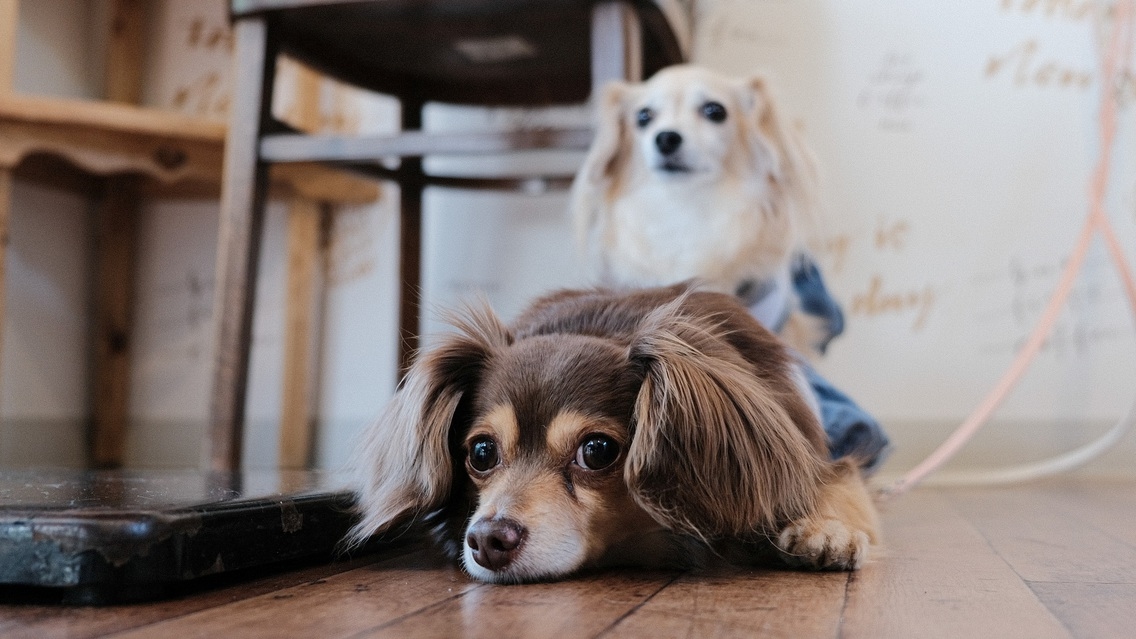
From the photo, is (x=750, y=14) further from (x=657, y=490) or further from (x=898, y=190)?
(x=657, y=490)

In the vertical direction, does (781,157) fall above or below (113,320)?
above

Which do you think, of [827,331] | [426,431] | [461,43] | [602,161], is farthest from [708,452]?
[461,43]

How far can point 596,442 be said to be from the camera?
0.97 metres

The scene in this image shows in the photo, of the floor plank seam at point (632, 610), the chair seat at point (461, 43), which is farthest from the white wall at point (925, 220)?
the floor plank seam at point (632, 610)

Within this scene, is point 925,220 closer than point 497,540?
No

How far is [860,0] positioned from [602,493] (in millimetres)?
1707

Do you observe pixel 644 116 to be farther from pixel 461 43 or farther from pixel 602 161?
pixel 461 43

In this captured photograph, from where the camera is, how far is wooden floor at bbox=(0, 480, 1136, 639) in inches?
28.0

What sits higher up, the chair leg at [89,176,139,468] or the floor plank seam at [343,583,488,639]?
the chair leg at [89,176,139,468]

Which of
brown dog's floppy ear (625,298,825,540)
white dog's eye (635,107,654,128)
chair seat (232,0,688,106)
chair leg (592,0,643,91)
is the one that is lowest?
brown dog's floppy ear (625,298,825,540)

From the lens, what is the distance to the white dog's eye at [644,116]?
5.87 feet

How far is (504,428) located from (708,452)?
21cm

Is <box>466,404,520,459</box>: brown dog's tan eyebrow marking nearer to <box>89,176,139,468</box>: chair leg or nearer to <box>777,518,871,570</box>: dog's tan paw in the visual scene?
<box>777,518,871,570</box>: dog's tan paw

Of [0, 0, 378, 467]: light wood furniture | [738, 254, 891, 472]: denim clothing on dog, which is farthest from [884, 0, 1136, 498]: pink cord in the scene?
[0, 0, 378, 467]: light wood furniture
